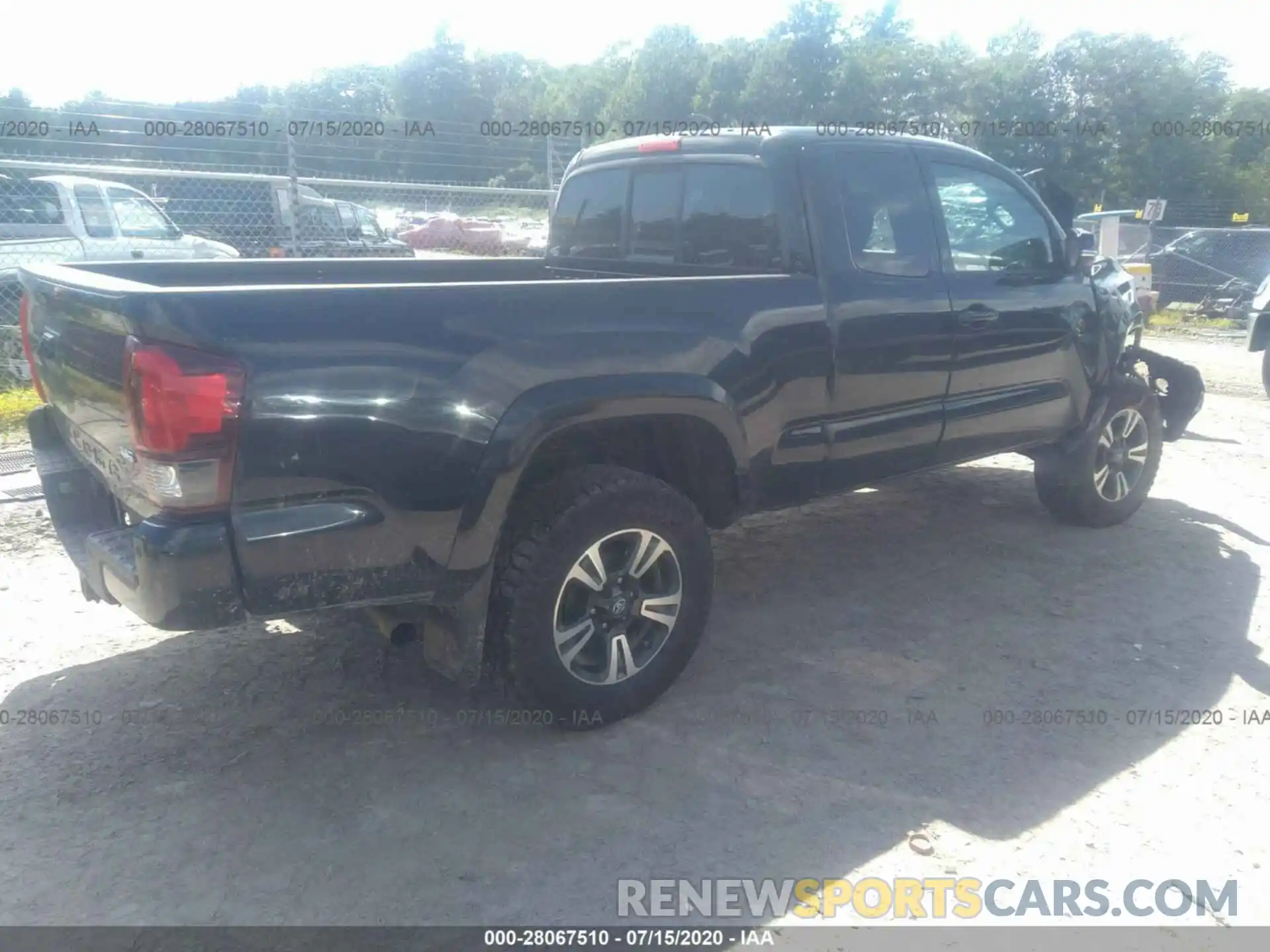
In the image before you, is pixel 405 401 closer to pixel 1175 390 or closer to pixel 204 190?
pixel 1175 390

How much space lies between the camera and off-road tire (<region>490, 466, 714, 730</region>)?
3197 mm

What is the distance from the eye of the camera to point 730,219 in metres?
4.15

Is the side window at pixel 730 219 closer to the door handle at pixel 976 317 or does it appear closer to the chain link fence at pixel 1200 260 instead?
the door handle at pixel 976 317

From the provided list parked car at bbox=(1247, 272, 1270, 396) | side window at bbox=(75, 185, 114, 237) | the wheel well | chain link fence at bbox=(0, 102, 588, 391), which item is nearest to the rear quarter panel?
the wheel well

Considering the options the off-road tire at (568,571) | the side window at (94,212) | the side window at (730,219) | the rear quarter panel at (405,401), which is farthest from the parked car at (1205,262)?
the rear quarter panel at (405,401)

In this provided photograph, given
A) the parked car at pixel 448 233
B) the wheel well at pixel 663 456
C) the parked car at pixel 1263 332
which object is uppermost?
the wheel well at pixel 663 456

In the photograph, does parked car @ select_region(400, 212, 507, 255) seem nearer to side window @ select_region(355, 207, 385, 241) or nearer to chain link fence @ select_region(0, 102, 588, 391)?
side window @ select_region(355, 207, 385, 241)

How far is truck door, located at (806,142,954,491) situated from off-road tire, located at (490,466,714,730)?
0.89m

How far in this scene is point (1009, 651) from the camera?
4152 millimetres

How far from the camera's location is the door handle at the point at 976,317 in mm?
4445

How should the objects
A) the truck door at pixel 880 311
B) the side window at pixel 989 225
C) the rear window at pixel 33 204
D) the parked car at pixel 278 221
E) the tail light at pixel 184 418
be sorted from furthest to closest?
the rear window at pixel 33 204 → the parked car at pixel 278 221 → the side window at pixel 989 225 → the truck door at pixel 880 311 → the tail light at pixel 184 418

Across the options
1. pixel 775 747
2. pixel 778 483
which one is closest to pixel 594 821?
pixel 775 747

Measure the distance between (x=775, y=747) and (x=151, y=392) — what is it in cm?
219

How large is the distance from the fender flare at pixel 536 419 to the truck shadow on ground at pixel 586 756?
2.60 feet
